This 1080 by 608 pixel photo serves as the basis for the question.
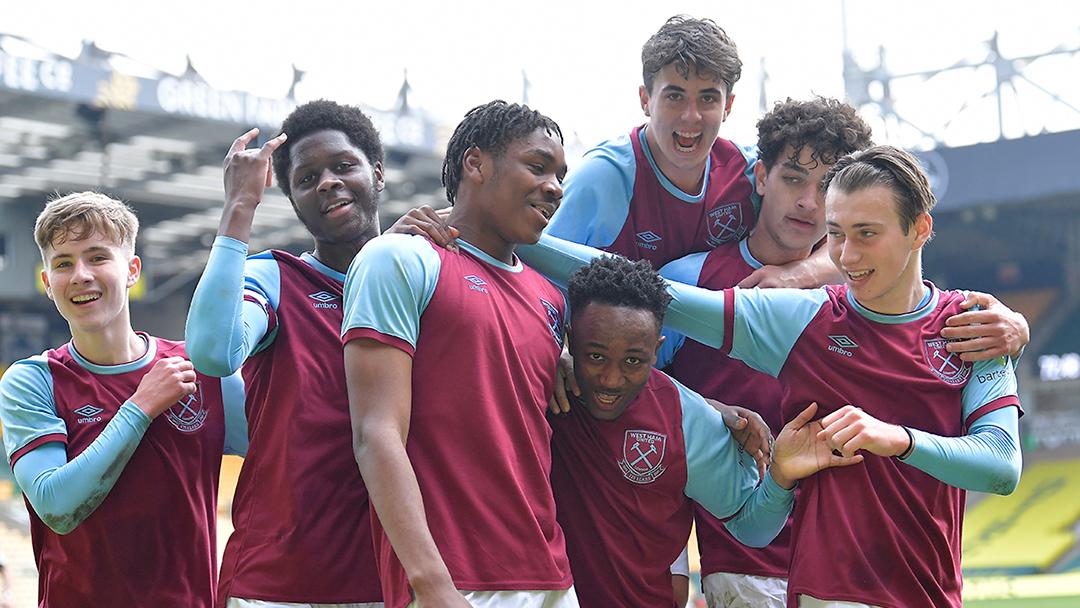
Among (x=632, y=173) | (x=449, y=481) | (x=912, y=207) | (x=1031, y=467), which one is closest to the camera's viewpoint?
(x=449, y=481)

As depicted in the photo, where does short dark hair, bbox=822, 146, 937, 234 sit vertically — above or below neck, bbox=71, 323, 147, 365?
above

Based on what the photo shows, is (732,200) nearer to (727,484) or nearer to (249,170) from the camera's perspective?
(727,484)

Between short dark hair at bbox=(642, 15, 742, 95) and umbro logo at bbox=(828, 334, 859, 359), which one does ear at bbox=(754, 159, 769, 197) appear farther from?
umbro logo at bbox=(828, 334, 859, 359)

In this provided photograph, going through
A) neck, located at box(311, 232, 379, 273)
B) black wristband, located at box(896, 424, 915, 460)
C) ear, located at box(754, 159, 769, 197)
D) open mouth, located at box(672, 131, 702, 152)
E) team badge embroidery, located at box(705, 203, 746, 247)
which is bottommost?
black wristband, located at box(896, 424, 915, 460)

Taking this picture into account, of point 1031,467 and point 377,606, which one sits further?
point 1031,467

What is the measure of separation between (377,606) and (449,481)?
862 mm

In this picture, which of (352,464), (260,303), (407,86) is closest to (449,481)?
(352,464)

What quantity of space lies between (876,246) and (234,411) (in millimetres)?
2225

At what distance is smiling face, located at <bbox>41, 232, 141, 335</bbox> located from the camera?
13.9 ft

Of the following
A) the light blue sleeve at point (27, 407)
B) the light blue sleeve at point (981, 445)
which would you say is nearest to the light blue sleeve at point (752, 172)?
the light blue sleeve at point (981, 445)

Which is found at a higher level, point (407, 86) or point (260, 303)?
point (407, 86)

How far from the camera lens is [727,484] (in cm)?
411

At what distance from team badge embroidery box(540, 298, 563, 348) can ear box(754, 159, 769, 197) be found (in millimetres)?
1280

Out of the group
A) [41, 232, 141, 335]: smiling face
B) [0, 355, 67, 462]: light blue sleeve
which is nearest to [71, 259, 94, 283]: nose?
[41, 232, 141, 335]: smiling face
